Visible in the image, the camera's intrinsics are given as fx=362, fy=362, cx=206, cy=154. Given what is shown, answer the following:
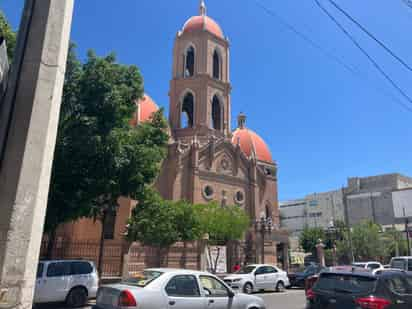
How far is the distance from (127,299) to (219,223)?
1988cm

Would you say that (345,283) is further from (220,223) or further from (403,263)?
(220,223)

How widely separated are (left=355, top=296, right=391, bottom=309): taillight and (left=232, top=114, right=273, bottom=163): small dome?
1328 inches

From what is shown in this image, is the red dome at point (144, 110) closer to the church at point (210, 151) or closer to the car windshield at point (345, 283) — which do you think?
the church at point (210, 151)

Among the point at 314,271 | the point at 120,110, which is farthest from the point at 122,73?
the point at 314,271

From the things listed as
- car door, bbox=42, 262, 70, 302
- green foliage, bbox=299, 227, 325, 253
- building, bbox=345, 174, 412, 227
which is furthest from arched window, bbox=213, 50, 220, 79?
building, bbox=345, 174, 412, 227

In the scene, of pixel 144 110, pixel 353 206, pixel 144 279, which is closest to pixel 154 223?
pixel 144 279

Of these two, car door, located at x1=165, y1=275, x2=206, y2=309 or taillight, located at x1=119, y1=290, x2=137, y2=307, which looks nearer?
taillight, located at x1=119, y1=290, x2=137, y2=307

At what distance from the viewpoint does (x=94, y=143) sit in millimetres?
13633

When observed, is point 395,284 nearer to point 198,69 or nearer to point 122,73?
point 122,73

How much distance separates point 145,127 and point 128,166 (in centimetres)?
289

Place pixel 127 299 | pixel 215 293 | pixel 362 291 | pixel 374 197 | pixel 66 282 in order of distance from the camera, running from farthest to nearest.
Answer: pixel 374 197 → pixel 66 282 → pixel 215 293 → pixel 362 291 → pixel 127 299

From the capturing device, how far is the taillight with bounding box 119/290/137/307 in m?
6.35

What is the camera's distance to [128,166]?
15219mm

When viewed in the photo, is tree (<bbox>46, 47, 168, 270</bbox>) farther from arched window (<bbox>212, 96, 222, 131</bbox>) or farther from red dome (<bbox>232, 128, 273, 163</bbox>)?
red dome (<bbox>232, 128, 273, 163</bbox>)
